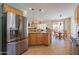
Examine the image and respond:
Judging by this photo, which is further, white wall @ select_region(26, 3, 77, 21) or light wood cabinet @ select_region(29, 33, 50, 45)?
light wood cabinet @ select_region(29, 33, 50, 45)

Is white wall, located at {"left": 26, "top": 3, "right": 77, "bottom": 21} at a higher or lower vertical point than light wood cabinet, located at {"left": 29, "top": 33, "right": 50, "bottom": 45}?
higher

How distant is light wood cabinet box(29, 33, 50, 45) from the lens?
7.88 ft

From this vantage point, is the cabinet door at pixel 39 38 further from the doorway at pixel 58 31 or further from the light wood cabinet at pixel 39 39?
the doorway at pixel 58 31

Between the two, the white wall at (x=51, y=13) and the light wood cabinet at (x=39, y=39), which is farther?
the light wood cabinet at (x=39, y=39)

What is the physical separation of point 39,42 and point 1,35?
742 mm

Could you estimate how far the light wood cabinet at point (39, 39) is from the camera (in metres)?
2.40

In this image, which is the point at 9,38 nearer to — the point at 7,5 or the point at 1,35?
the point at 1,35

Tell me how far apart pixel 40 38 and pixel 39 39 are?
0.03m

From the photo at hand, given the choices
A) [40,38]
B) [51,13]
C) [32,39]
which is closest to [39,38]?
[40,38]

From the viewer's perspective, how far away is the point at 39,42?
2.49m

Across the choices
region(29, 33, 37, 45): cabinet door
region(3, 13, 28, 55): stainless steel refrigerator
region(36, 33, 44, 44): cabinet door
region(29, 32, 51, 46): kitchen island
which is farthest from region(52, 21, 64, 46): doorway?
region(3, 13, 28, 55): stainless steel refrigerator

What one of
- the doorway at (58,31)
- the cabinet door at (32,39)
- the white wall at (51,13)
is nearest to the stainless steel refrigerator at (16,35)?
the cabinet door at (32,39)

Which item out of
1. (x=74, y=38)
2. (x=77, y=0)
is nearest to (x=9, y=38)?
(x=74, y=38)

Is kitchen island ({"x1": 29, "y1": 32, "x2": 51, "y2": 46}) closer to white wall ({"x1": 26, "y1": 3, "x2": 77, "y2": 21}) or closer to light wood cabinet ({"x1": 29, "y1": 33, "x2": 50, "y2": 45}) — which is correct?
light wood cabinet ({"x1": 29, "y1": 33, "x2": 50, "y2": 45})
